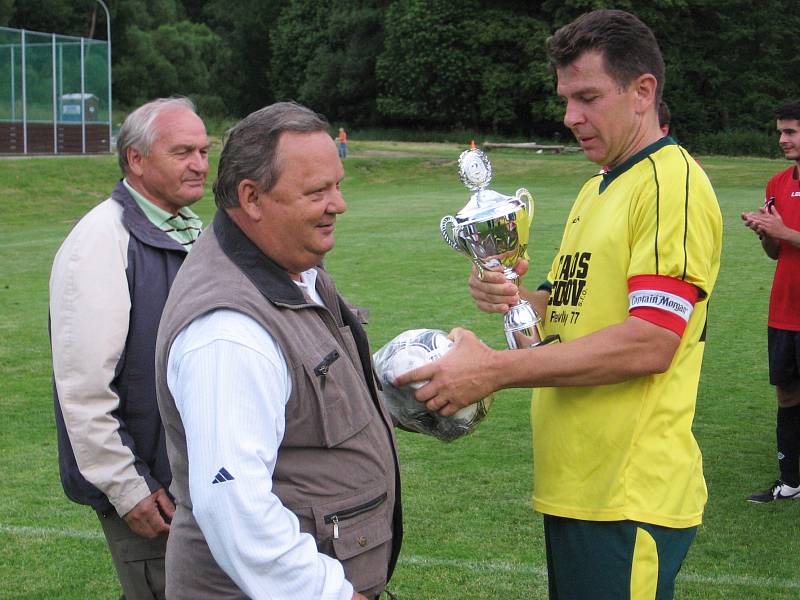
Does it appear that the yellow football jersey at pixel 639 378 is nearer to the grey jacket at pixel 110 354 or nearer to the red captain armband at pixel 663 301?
the red captain armband at pixel 663 301

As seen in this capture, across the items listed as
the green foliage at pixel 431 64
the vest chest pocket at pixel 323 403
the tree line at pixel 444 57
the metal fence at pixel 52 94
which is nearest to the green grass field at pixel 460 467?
the vest chest pocket at pixel 323 403

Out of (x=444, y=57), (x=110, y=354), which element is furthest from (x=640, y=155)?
(x=444, y=57)

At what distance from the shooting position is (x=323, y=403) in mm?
2518

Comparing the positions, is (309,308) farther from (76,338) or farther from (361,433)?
(76,338)

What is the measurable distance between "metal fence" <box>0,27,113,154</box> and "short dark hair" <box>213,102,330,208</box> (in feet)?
101

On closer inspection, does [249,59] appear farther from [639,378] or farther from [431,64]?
[639,378]

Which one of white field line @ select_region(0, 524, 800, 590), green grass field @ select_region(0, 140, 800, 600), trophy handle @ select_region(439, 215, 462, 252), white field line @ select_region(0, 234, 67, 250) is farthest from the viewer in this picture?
white field line @ select_region(0, 234, 67, 250)

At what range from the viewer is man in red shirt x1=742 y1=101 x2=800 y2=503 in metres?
6.96

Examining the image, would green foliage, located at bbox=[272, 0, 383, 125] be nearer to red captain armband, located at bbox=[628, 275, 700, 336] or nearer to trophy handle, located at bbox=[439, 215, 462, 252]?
trophy handle, located at bbox=[439, 215, 462, 252]

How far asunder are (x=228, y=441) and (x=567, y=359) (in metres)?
1.12

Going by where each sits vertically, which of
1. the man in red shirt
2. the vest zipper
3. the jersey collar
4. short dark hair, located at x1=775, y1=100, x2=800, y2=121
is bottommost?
the man in red shirt

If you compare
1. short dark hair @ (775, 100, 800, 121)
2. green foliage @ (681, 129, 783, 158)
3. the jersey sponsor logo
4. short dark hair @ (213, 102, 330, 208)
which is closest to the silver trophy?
the jersey sponsor logo

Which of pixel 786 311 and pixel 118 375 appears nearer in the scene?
pixel 118 375

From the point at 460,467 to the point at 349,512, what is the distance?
5.06m
